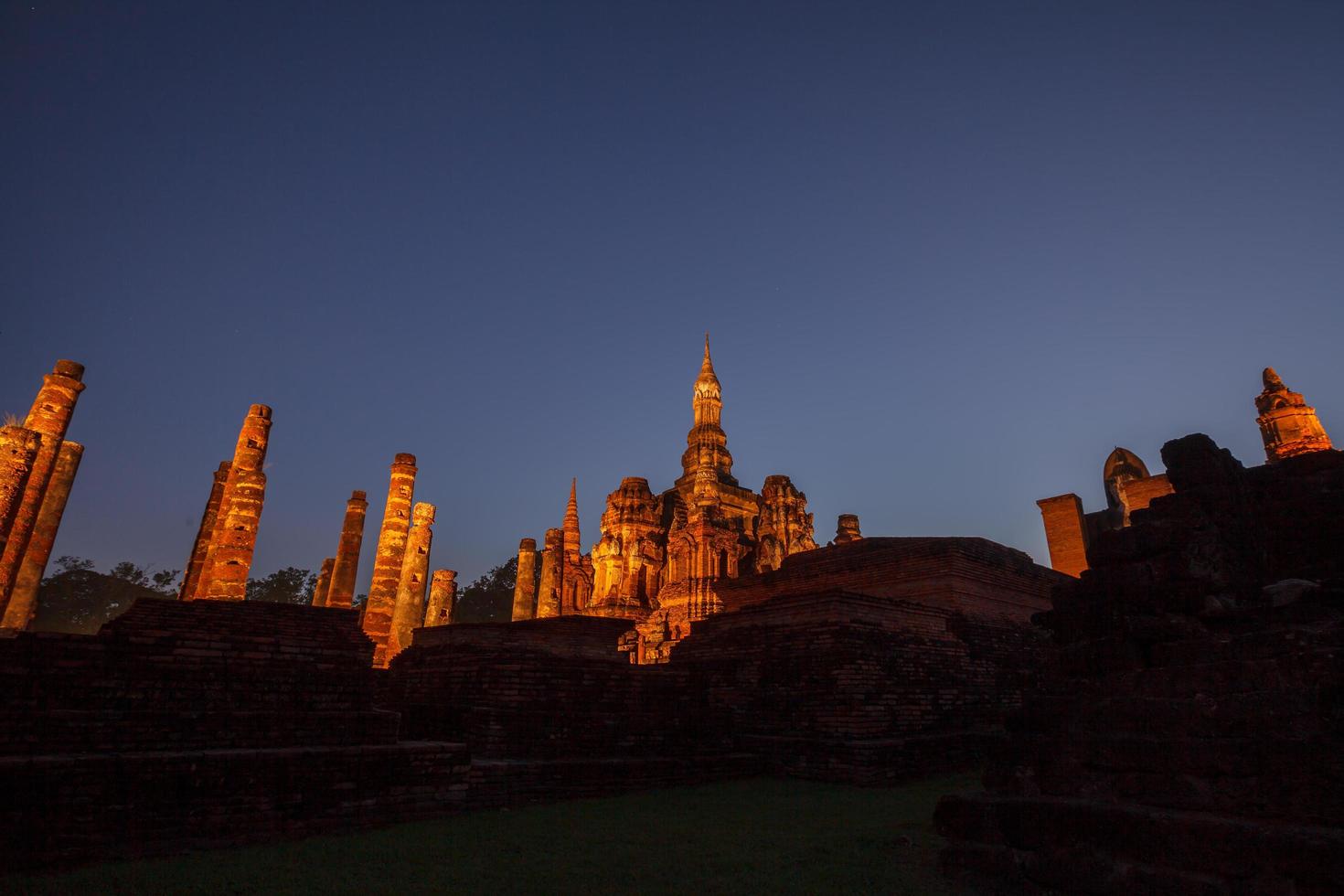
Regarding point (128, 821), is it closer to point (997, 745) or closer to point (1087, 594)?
point (997, 745)

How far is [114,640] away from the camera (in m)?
5.71

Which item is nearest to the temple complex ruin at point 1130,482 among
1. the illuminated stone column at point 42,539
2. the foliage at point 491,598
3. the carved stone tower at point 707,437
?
the carved stone tower at point 707,437

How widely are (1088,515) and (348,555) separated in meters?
24.5

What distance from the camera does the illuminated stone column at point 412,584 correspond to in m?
20.4

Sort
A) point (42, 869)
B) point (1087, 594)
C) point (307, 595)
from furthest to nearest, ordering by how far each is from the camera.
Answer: point (307, 595)
point (1087, 594)
point (42, 869)

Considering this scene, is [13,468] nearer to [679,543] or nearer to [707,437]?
[679,543]

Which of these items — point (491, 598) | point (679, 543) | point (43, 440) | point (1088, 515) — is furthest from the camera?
point (491, 598)

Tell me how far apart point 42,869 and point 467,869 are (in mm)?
2501

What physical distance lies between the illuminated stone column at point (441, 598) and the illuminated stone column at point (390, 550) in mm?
5472

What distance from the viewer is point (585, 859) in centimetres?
468

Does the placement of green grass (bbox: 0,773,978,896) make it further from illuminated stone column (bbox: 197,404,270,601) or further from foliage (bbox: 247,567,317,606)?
foliage (bbox: 247,567,317,606)

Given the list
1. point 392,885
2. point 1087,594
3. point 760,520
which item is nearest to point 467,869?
point 392,885

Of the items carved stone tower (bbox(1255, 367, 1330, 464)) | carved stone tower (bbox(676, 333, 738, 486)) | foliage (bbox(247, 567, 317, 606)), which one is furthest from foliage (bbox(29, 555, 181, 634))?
carved stone tower (bbox(1255, 367, 1330, 464))

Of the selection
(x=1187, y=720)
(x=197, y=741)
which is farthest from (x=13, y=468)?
(x=1187, y=720)
